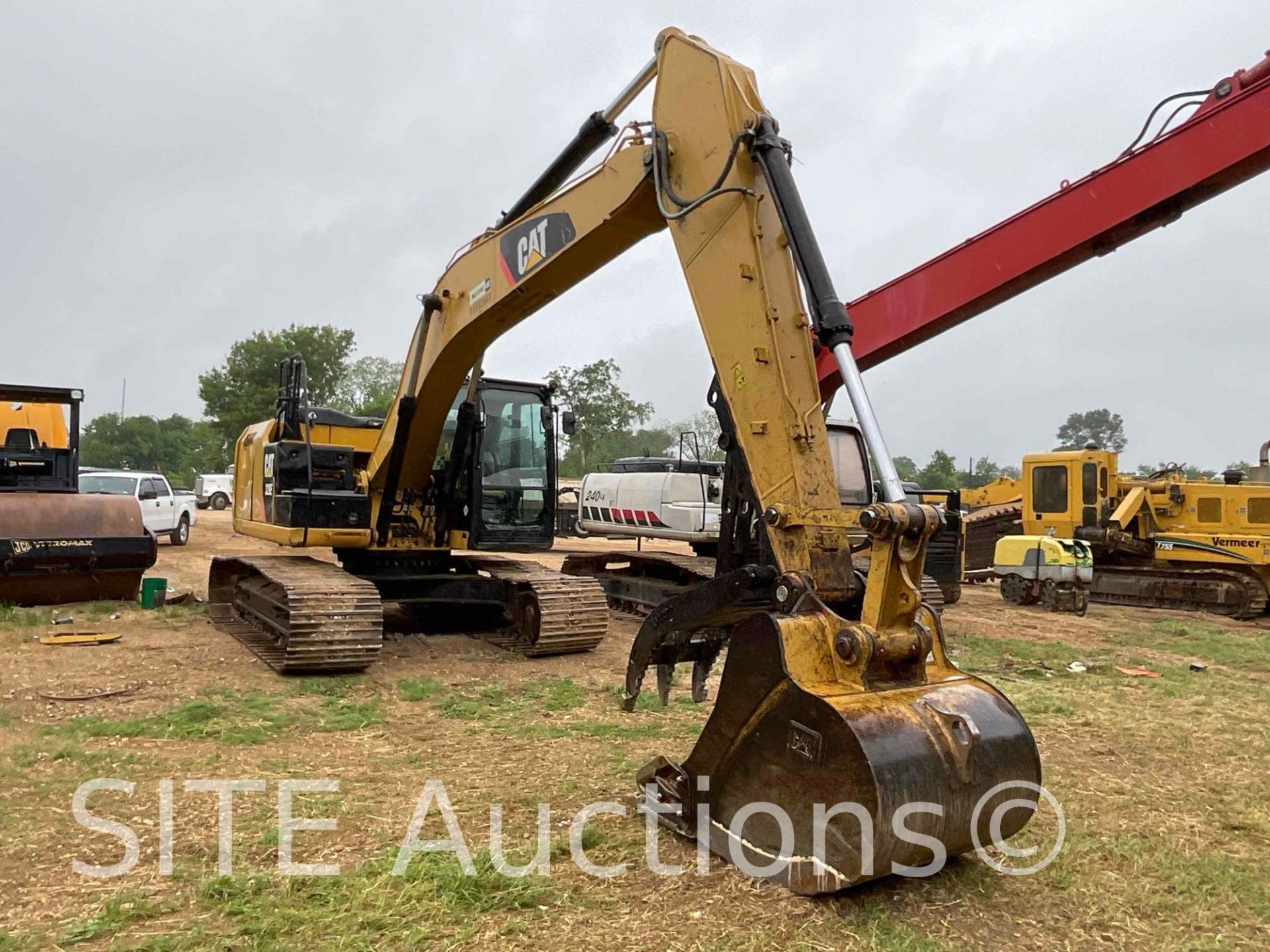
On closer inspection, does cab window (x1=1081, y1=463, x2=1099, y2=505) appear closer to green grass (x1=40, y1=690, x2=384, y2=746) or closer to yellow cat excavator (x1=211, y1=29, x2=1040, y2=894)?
yellow cat excavator (x1=211, y1=29, x2=1040, y2=894)

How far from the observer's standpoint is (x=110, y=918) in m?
2.99

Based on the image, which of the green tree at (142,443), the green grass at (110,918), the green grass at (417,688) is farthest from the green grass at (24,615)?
the green tree at (142,443)

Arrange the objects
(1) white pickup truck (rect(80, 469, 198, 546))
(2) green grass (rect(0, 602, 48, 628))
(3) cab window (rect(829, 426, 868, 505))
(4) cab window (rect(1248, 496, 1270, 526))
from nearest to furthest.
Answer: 1. (2) green grass (rect(0, 602, 48, 628))
2. (3) cab window (rect(829, 426, 868, 505))
3. (4) cab window (rect(1248, 496, 1270, 526))
4. (1) white pickup truck (rect(80, 469, 198, 546))

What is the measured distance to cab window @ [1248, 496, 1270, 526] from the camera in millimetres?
12641

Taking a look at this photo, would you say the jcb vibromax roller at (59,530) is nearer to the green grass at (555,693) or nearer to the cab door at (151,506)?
the green grass at (555,693)

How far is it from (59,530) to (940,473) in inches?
1725

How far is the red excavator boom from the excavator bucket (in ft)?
10.7

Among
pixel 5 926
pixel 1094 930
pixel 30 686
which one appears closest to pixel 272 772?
pixel 5 926

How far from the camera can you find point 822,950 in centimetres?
282

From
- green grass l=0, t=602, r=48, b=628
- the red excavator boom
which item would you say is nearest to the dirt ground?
green grass l=0, t=602, r=48, b=628

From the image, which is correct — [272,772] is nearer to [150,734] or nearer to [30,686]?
[150,734]

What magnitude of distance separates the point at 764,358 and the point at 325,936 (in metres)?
2.72

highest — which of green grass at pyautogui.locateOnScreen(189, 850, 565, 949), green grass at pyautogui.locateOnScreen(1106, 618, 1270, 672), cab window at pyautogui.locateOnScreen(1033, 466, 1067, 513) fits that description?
cab window at pyautogui.locateOnScreen(1033, 466, 1067, 513)

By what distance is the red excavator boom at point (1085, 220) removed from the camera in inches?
259
